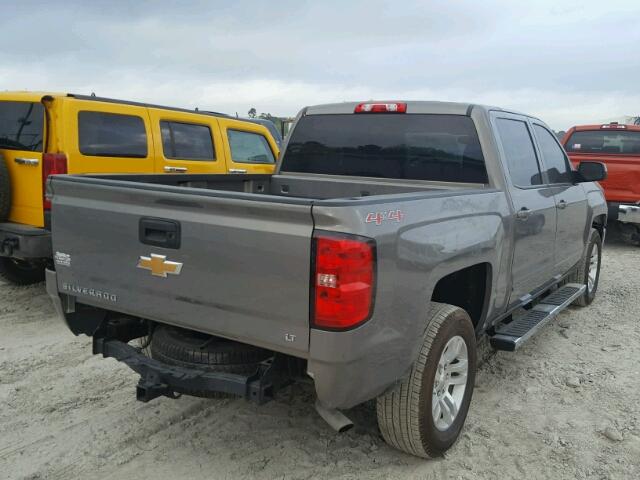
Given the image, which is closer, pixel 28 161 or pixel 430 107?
pixel 430 107

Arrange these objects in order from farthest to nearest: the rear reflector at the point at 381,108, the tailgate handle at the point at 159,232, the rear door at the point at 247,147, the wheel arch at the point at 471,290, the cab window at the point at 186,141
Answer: the rear door at the point at 247,147 < the cab window at the point at 186,141 < the rear reflector at the point at 381,108 < the wheel arch at the point at 471,290 < the tailgate handle at the point at 159,232

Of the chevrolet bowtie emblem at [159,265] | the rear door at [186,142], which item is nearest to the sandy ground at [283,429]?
the chevrolet bowtie emblem at [159,265]

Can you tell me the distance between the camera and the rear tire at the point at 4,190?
5332mm

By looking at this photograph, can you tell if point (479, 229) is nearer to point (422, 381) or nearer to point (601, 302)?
point (422, 381)

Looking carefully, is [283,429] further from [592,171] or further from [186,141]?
[186,141]

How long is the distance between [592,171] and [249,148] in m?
4.76

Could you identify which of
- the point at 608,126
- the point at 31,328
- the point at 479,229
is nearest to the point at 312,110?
the point at 479,229

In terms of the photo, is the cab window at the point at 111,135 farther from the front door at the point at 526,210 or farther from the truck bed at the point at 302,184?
the front door at the point at 526,210

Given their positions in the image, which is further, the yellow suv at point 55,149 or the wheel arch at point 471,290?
the yellow suv at point 55,149

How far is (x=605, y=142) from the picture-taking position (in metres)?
10.1

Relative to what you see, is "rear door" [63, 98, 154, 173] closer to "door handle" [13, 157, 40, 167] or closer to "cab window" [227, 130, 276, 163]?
"door handle" [13, 157, 40, 167]

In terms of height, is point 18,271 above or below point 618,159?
below

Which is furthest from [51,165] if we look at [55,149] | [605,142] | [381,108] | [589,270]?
[605,142]

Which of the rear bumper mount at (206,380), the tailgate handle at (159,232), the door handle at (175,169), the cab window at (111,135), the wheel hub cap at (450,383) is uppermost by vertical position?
the cab window at (111,135)
